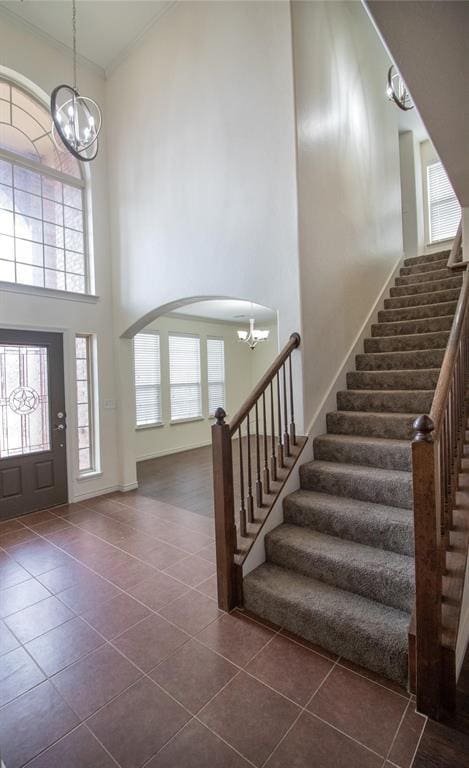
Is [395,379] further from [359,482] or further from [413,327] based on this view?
[359,482]

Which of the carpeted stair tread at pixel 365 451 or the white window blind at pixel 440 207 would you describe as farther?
the white window blind at pixel 440 207

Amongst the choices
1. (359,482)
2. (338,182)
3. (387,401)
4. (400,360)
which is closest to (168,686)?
(359,482)

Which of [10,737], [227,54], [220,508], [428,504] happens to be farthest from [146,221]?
[10,737]

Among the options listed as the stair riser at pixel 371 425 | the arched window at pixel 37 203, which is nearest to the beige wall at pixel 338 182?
the stair riser at pixel 371 425

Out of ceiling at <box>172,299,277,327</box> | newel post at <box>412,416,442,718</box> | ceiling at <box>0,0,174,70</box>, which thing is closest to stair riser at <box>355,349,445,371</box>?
newel post at <box>412,416,442,718</box>

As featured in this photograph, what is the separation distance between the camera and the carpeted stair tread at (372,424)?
2.98 metres

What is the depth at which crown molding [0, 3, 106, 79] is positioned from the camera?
13.7 ft

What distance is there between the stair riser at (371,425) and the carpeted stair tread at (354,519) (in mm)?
682

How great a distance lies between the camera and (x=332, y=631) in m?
2.02

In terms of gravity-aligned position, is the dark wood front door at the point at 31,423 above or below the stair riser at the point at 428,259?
below

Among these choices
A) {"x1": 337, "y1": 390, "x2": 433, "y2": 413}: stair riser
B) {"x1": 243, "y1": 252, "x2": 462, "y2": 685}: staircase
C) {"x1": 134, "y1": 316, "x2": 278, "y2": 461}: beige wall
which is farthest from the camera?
{"x1": 134, "y1": 316, "x2": 278, "y2": 461}: beige wall

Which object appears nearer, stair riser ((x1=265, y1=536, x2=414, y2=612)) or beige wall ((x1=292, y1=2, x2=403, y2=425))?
stair riser ((x1=265, y1=536, x2=414, y2=612))

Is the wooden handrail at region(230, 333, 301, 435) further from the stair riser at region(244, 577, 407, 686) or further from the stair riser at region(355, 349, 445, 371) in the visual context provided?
the stair riser at region(355, 349, 445, 371)

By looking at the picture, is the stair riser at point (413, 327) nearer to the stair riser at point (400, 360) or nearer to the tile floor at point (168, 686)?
the stair riser at point (400, 360)
